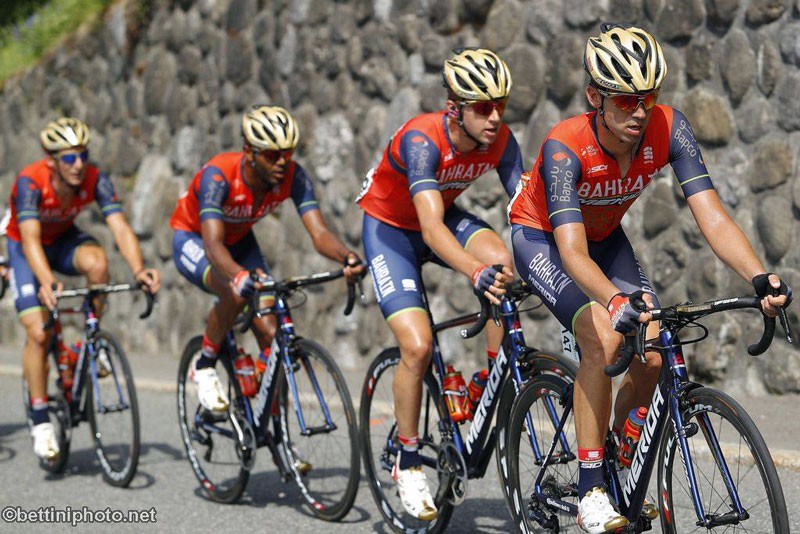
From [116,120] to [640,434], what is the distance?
36.4ft

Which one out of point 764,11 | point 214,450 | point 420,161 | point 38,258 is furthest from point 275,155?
point 764,11

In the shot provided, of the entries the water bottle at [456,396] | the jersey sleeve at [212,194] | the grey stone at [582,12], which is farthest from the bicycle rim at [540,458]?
the grey stone at [582,12]

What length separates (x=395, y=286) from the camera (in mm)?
5977

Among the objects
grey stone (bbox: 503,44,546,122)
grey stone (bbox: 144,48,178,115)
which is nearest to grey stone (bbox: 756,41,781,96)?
grey stone (bbox: 503,44,546,122)

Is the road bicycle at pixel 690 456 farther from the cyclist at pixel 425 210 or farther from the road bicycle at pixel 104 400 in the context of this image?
the road bicycle at pixel 104 400

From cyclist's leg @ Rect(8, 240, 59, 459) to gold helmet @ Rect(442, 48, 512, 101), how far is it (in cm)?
373

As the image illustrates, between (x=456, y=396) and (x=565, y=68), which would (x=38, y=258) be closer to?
(x=456, y=396)

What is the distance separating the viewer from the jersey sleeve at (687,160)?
189 inches

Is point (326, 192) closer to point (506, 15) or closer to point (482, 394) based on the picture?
point (506, 15)

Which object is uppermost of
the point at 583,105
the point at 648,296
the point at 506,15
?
the point at 506,15

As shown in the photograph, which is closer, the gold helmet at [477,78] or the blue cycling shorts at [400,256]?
the gold helmet at [477,78]

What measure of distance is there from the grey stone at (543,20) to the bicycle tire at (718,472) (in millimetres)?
6134

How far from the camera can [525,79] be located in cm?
1016

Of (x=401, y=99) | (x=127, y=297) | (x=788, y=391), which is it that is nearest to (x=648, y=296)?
(x=788, y=391)
